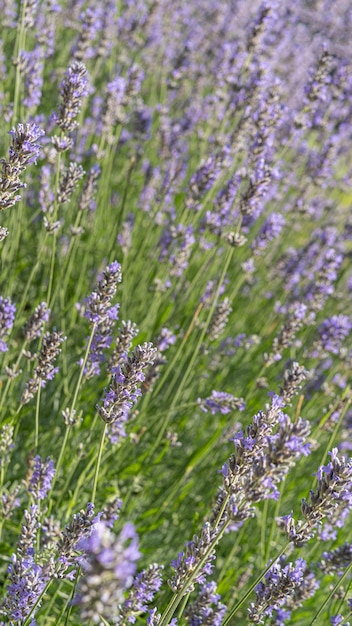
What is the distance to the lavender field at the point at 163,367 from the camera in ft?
5.04

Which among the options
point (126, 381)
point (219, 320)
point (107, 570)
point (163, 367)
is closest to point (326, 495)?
point (126, 381)

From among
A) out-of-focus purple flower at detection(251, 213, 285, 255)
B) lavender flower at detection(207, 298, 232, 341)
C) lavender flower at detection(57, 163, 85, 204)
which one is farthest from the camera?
out-of-focus purple flower at detection(251, 213, 285, 255)

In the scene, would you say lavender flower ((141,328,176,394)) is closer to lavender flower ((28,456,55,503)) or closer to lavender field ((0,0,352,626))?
lavender field ((0,0,352,626))

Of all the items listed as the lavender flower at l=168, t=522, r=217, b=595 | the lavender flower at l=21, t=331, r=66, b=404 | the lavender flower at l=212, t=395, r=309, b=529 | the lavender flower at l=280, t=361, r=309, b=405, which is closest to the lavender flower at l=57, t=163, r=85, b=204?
the lavender flower at l=21, t=331, r=66, b=404

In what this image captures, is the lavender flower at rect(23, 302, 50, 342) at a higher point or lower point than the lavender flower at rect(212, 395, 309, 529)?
higher

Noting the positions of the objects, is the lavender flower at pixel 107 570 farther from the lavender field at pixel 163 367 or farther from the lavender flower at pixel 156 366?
the lavender flower at pixel 156 366

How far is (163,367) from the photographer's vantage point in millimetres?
3459

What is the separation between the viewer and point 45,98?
15.6 feet

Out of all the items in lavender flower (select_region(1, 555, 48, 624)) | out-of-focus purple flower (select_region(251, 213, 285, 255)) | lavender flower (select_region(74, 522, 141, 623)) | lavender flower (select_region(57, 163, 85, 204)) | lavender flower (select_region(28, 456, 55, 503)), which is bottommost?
lavender flower (select_region(74, 522, 141, 623))

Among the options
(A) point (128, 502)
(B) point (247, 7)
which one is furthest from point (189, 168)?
(B) point (247, 7)

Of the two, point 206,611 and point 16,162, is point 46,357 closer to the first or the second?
point 16,162

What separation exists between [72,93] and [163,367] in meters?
1.79

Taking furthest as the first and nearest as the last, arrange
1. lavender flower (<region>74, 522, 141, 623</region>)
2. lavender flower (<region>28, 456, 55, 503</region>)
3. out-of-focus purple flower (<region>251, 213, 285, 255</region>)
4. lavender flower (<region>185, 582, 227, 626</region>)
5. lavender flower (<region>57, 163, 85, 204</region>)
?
out-of-focus purple flower (<region>251, 213, 285, 255</region>)
lavender flower (<region>57, 163, 85, 204</region>)
lavender flower (<region>28, 456, 55, 503</region>)
lavender flower (<region>185, 582, 227, 626</region>)
lavender flower (<region>74, 522, 141, 623</region>)

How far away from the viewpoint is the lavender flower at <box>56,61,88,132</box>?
6.64 ft
